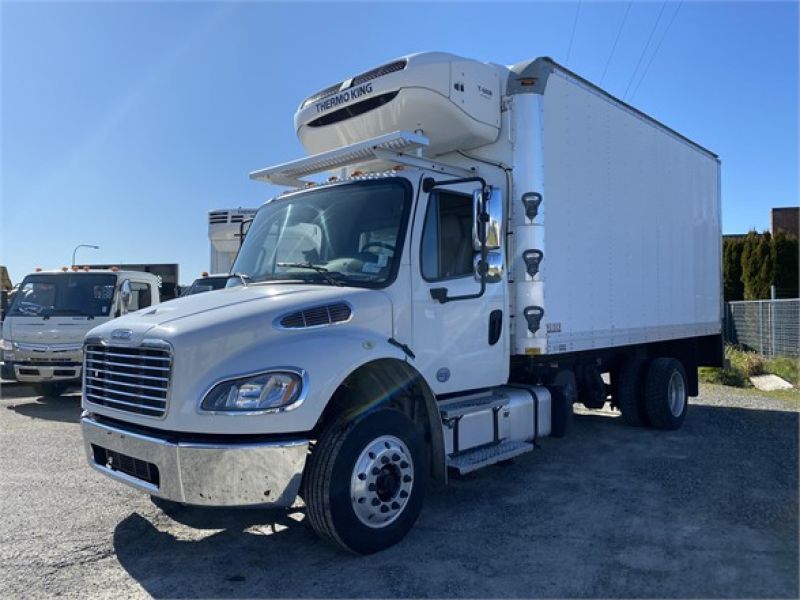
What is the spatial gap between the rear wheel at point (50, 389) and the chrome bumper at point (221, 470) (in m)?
8.27

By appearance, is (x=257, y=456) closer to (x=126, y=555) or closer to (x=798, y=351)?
(x=126, y=555)

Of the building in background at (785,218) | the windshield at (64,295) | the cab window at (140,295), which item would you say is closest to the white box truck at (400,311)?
the windshield at (64,295)

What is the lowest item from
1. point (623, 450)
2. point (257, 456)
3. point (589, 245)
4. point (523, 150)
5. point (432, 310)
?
point (623, 450)

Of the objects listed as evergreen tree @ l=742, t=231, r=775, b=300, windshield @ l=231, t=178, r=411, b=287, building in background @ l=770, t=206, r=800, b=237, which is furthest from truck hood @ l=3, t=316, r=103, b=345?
building in background @ l=770, t=206, r=800, b=237

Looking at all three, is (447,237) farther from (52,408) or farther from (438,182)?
(52,408)

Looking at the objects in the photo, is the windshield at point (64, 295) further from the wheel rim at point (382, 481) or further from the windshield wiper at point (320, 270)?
the wheel rim at point (382, 481)

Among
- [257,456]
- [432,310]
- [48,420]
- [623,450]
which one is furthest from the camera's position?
[48,420]

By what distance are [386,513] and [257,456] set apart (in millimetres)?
1091

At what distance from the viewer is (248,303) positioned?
14.1ft

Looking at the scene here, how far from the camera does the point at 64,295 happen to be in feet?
36.3

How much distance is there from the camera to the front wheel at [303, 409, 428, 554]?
4.04 m

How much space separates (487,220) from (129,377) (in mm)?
2841

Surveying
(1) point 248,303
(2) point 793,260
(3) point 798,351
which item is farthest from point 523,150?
(2) point 793,260

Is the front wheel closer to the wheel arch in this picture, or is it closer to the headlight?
the wheel arch
